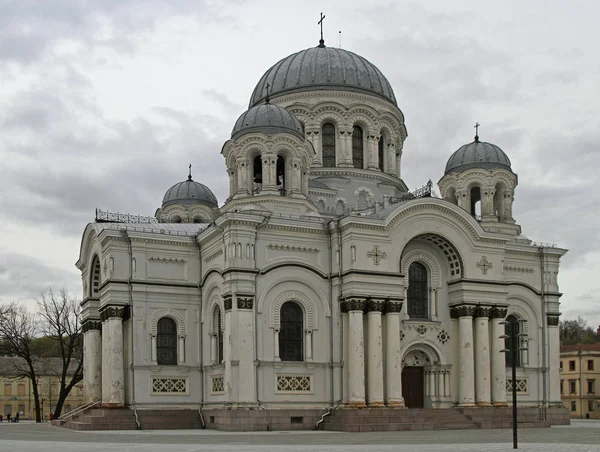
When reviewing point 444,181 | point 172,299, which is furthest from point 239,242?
point 444,181

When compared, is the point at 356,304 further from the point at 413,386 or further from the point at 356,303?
the point at 413,386

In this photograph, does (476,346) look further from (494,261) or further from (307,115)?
(307,115)

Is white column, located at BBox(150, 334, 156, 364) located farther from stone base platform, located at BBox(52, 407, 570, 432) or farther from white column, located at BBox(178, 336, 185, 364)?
stone base platform, located at BBox(52, 407, 570, 432)

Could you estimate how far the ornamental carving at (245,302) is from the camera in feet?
109

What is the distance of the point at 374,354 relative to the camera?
34094 mm

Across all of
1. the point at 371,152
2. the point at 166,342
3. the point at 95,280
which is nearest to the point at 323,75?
the point at 371,152

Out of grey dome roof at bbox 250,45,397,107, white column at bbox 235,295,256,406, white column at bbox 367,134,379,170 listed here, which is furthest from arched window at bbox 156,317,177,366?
grey dome roof at bbox 250,45,397,107

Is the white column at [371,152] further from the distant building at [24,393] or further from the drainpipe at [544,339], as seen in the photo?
the distant building at [24,393]

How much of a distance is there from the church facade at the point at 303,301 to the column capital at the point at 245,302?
5cm

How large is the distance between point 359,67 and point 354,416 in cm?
1942

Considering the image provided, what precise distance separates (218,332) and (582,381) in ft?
157

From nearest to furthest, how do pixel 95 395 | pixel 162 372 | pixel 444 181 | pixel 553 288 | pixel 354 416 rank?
1. pixel 354 416
2. pixel 162 372
3. pixel 95 395
4. pixel 553 288
5. pixel 444 181

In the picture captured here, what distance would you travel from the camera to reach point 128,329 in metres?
35.8

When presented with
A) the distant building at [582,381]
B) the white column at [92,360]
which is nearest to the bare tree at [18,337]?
the white column at [92,360]
